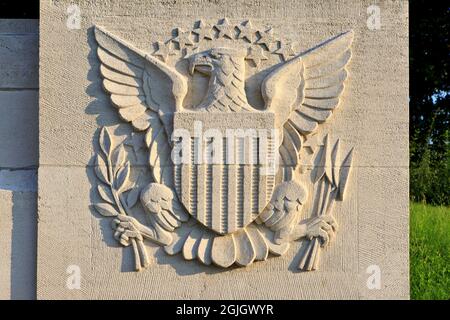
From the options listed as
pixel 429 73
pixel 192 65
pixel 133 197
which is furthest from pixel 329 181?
pixel 429 73

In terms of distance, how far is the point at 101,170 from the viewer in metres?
4.89

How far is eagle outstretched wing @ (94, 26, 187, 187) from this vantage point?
4.86 metres

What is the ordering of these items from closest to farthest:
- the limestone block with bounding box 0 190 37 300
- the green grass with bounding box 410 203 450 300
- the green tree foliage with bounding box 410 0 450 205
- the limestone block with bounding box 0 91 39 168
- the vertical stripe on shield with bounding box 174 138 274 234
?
the vertical stripe on shield with bounding box 174 138 274 234 < the limestone block with bounding box 0 190 37 300 < the limestone block with bounding box 0 91 39 168 < the green grass with bounding box 410 203 450 300 < the green tree foliage with bounding box 410 0 450 205

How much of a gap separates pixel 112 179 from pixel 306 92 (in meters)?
1.55

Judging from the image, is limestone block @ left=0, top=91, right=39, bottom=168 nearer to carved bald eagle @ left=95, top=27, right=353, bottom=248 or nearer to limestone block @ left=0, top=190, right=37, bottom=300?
limestone block @ left=0, top=190, right=37, bottom=300

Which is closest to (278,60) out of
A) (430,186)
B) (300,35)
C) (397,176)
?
(300,35)

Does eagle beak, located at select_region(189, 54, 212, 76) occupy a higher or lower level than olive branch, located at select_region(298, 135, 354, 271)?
higher

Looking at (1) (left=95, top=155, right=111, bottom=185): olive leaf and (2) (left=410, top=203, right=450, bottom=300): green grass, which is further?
(2) (left=410, top=203, right=450, bottom=300): green grass

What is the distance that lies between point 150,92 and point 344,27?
1511mm

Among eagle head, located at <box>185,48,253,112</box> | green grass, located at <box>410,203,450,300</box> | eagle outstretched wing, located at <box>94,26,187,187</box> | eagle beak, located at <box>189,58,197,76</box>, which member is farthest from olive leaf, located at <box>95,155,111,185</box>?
green grass, located at <box>410,203,450,300</box>

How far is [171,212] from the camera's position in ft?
15.9

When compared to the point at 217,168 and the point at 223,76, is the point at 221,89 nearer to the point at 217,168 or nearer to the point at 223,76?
the point at 223,76

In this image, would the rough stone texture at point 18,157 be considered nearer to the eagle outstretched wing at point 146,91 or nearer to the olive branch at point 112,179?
the olive branch at point 112,179

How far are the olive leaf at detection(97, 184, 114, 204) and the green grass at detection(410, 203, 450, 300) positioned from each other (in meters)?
2.79
